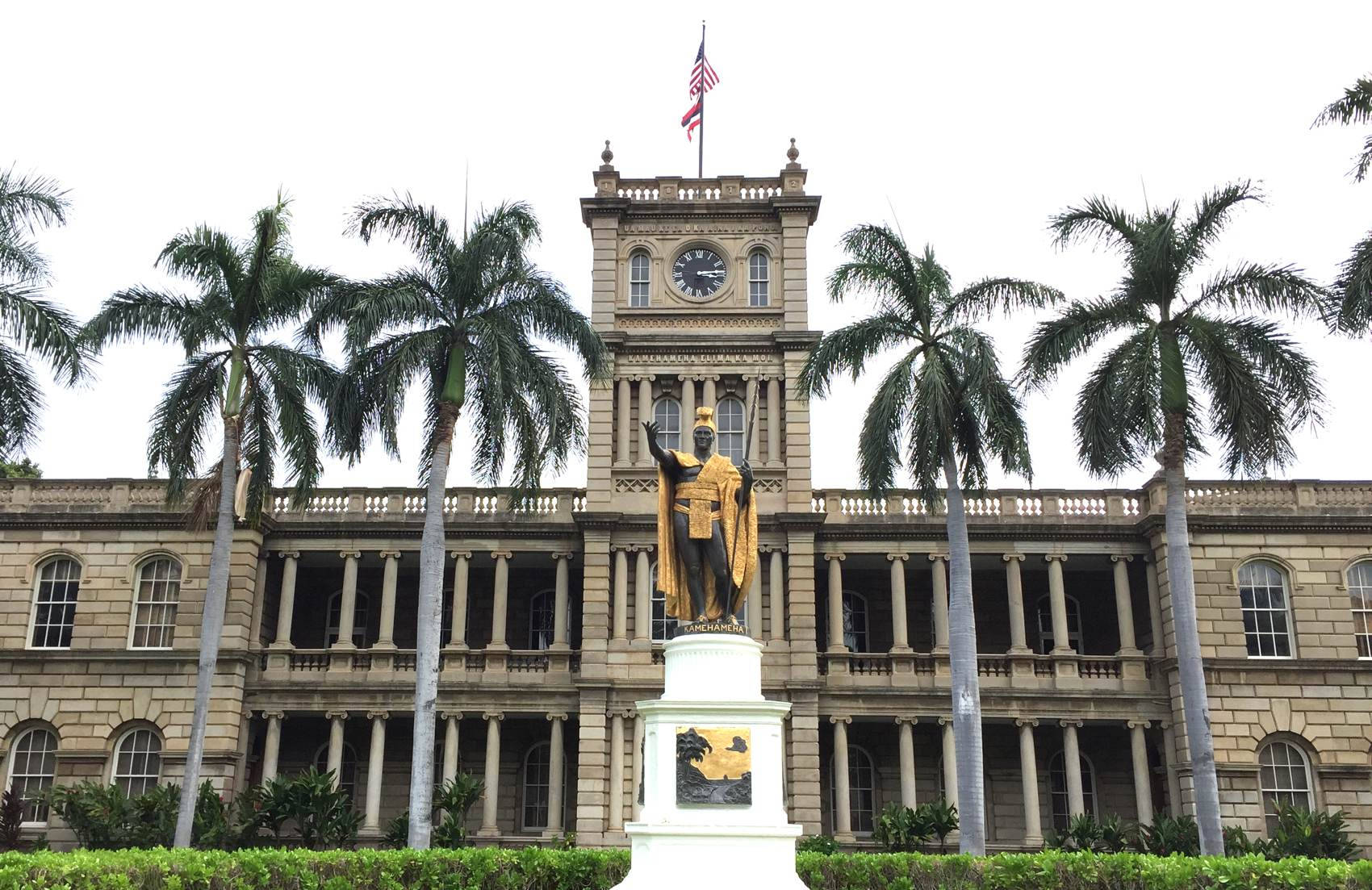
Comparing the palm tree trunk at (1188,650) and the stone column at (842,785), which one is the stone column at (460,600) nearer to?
the stone column at (842,785)

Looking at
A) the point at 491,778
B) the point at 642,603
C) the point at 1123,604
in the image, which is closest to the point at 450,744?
the point at 491,778

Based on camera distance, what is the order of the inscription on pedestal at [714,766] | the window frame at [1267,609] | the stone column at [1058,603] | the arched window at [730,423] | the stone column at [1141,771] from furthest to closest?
1. the arched window at [730,423]
2. the stone column at [1058,603]
3. the window frame at [1267,609]
4. the stone column at [1141,771]
5. the inscription on pedestal at [714,766]

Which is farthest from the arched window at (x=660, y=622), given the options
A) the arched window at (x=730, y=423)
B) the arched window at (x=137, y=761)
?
the arched window at (x=137, y=761)

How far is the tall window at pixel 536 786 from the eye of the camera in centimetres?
3030

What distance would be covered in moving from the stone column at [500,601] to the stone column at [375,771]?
305cm

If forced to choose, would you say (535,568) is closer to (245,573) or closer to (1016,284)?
(245,573)

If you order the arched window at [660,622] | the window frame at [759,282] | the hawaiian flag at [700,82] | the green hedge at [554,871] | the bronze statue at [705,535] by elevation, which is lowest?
the green hedge at [554,871]

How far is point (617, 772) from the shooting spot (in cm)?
2739

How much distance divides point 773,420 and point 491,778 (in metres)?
10.7

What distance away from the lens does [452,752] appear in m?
28.5

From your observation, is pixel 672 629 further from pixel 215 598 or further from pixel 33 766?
pixel 33 766

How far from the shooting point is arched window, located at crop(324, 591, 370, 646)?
32.5 metres

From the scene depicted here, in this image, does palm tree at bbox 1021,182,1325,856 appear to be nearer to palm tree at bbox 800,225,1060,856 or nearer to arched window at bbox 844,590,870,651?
palm tree at bbox 800,225,1060,856

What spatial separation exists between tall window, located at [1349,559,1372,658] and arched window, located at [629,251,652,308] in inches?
710
